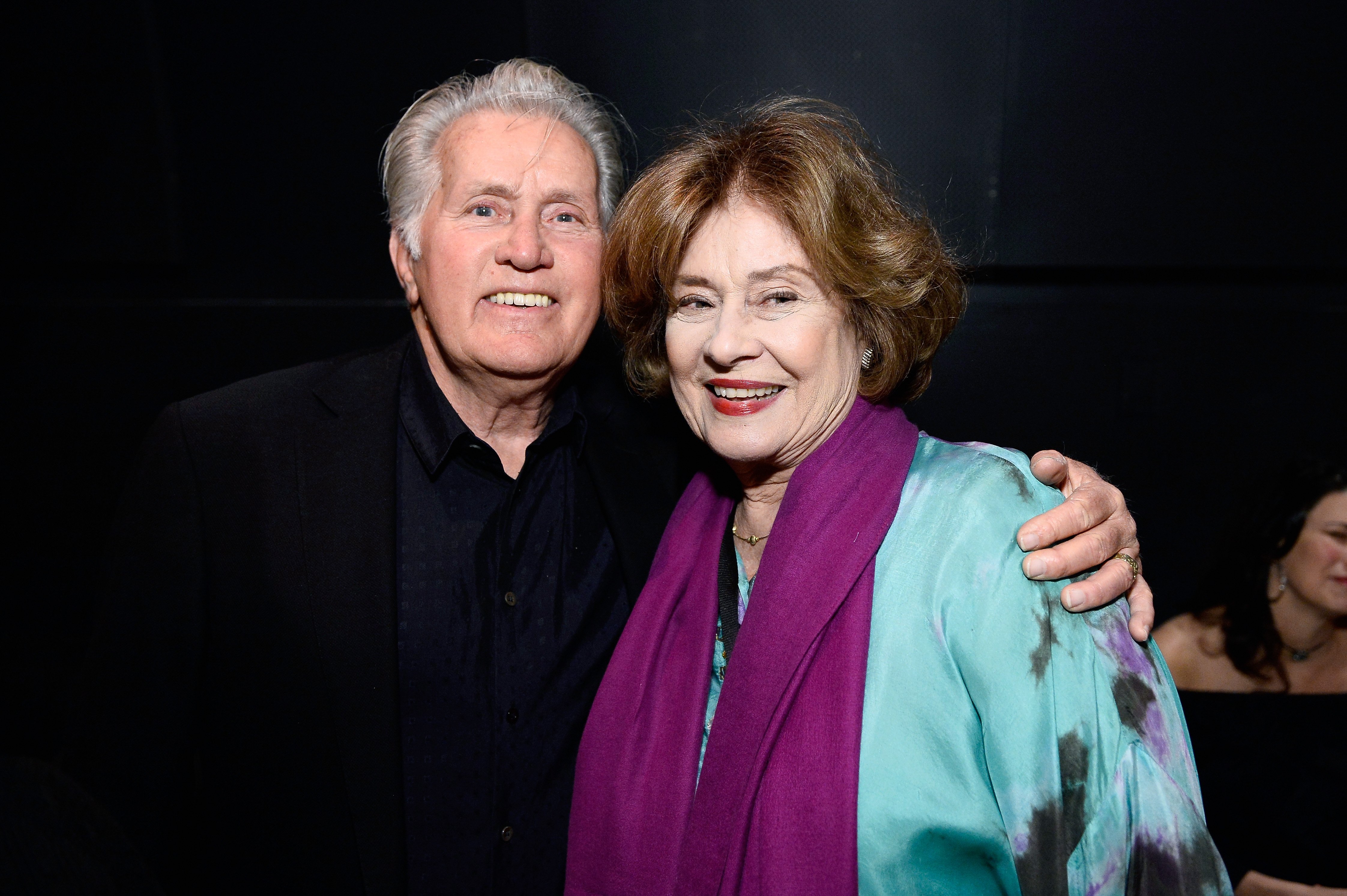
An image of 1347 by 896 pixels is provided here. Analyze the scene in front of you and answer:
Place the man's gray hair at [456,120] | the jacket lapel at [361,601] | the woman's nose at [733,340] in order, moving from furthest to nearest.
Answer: the man's gray hair at [456,120] < the jacket lapel at [361,601] < the woman's nose at [733,340]

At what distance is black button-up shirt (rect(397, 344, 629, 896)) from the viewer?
4.98 feet

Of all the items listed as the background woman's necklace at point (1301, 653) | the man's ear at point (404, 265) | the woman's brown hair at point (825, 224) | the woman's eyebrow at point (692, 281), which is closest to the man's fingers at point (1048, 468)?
the woman's brown hair at point (825, 224)

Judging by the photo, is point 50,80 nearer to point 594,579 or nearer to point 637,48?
point 637,48

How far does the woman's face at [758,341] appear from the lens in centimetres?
135

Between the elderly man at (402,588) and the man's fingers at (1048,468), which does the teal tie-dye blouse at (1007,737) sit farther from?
the elderly man at (402,588)

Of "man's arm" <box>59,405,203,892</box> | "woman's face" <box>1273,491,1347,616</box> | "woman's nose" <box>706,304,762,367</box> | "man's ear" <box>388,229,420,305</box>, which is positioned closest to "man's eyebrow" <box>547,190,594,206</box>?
"man's ear" <box>388,229,420,305</box>

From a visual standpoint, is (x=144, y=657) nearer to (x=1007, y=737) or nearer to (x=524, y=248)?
(x=524, y=248)

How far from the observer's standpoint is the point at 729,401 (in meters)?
1.41

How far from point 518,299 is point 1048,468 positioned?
92cm

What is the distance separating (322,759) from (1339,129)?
8.70 ft

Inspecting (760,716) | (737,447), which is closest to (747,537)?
(737,447)

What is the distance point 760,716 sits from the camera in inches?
50.9

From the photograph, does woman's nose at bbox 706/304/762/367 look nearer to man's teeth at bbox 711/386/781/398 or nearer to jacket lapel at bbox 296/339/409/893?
man's teeth at bbox 711/386/781/398

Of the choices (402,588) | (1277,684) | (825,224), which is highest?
(825,224)
